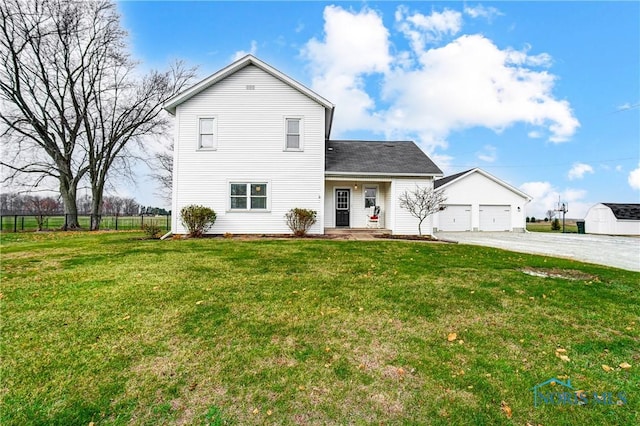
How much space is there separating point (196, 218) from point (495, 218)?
2048 cm

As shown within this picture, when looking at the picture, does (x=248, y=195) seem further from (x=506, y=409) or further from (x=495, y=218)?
(x=495, y=218)

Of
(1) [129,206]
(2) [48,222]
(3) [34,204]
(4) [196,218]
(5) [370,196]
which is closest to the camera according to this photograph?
(4) [196,218]

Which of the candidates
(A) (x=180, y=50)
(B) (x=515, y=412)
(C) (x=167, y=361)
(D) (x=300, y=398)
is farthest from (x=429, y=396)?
(A) (x=180, y=50)

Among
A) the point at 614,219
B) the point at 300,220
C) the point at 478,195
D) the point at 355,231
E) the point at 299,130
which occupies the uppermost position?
the point at 299,130

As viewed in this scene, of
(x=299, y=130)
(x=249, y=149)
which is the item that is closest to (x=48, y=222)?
(x=249, y=149)

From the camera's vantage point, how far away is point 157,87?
23141 mm

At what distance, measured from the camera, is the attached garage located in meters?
22.2

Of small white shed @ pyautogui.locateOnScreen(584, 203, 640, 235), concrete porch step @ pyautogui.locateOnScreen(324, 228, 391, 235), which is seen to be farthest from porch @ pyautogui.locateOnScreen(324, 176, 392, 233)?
small white shed @ pyautogui.locateOnScreen(584, 203, 640, 235)

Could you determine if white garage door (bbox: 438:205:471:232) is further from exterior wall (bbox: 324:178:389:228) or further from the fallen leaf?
the fallen leaf

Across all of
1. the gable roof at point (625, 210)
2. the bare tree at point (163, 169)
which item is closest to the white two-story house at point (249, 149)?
the bare tree at point (163, 169)

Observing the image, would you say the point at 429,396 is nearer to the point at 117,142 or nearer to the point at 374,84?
the point at 374,84

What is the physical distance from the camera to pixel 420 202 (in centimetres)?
1447

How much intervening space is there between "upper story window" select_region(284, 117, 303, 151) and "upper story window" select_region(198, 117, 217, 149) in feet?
11.1

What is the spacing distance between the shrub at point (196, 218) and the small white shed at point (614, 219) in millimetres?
→ 32019
